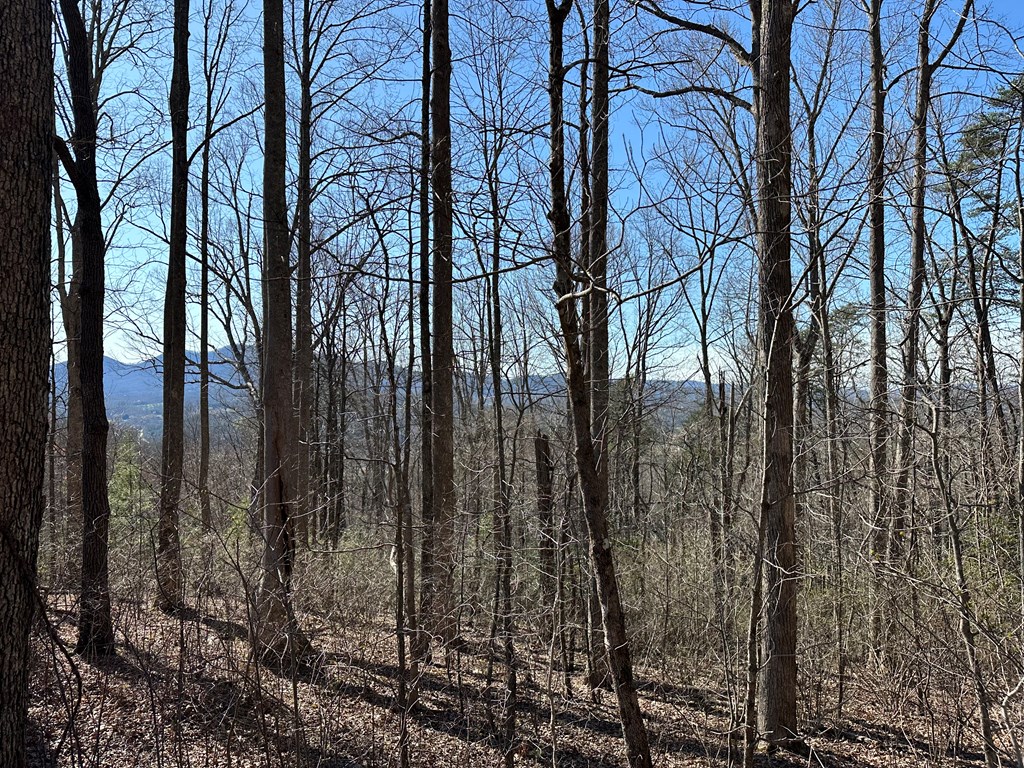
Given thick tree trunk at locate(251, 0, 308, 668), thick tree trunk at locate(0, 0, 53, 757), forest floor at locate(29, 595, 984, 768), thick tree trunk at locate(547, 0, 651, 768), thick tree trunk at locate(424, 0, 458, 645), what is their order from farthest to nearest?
1. thick tree trunk at locate(424, 0, 458, 645)
2. thick tree trunk at locate(251, 0, 308, 668)
3. forest floor at locate(29, 595, 984, 768)
4. thick tree trunk at locate(547, 0, 651, 768)
5. thick tree trunk at locate(0, 0, 53, 757)

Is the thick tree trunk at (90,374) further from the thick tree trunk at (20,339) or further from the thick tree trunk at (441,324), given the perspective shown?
the thick tree trunk at (20,339)

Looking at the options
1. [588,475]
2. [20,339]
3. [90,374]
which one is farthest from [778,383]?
[90,374]

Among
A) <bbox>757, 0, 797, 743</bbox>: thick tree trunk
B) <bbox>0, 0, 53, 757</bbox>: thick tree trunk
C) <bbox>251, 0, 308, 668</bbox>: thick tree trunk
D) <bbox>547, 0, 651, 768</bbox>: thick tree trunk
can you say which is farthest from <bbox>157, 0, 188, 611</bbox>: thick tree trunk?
<bbox>757, 0, 797, 743</bbox>: thick tree trunk

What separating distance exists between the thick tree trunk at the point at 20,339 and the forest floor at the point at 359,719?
1514 mm

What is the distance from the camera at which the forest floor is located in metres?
5.09

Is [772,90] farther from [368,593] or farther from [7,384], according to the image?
[368,593]

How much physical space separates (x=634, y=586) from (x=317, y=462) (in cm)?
1273

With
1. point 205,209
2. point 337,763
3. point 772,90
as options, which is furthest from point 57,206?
point 772,90

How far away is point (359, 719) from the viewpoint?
→ 6.18 m

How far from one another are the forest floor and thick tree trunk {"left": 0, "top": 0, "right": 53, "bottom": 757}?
1.51 m

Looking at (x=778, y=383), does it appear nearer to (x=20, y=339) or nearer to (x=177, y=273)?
(x=20, y=339)

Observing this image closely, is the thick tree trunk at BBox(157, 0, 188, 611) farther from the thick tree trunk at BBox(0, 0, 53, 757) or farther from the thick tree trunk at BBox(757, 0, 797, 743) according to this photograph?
the thick tree trunk at BBox(757, 0, 797, 743)

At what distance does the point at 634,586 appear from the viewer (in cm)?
935

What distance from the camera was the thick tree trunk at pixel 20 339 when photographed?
Answer: 3.12m
